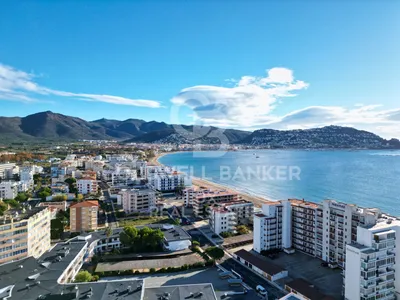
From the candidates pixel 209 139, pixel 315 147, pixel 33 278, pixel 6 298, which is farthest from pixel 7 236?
pixel 315 147

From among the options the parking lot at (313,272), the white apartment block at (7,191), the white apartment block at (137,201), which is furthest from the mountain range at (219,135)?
the parking lot at (313,272)

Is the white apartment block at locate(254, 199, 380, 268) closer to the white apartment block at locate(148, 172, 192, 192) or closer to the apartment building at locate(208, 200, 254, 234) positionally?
the apartment building at locate(208, 200, 254, 234)

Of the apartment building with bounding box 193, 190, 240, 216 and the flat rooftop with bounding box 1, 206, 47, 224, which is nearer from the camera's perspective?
the flat rooftop with bounding box 1, 206, 47, 224

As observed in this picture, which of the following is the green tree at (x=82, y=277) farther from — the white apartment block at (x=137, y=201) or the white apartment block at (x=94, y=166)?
the white apartment block at (x=94, y=166)

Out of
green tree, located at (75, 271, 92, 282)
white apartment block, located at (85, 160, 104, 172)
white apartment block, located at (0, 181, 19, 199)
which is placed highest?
white apartment block, located at (85, 160, 104, 172)

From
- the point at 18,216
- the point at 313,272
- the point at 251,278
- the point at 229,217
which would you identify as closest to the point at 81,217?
the point at 18,216

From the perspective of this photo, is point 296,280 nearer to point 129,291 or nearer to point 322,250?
point 322,250

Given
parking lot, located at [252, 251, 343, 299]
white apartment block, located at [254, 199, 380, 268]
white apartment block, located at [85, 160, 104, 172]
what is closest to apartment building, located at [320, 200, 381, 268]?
white apartment block, located at [254, 199, 380, 268]

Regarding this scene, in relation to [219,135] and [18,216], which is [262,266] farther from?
[219,135]
